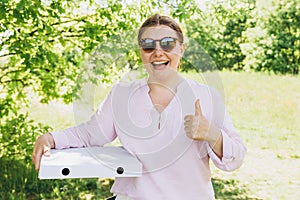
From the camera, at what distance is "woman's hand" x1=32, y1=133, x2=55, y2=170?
1.57 meters

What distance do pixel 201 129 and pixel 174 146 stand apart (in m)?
0.15

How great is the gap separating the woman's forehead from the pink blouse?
151mm

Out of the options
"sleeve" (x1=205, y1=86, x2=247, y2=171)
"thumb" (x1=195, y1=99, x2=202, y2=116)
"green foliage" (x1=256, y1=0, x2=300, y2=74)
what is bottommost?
"green foliage" (x1=256, y1=0, x2=300, y2=74)

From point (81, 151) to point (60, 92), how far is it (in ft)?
7.03

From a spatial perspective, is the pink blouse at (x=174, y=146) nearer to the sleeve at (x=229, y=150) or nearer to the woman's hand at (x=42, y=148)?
the sleeve at (x=229, y=150)

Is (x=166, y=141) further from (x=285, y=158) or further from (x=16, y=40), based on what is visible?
(x=285, y=158)

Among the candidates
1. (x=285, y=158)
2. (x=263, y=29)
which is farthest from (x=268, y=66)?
(x=285, y=158)

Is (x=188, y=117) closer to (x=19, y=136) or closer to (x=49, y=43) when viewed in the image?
(x=49, y=43)

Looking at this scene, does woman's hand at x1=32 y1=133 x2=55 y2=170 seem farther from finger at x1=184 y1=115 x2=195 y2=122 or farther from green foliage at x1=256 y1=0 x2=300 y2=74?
green foliage at x1=256 y1=0 x2=300 y2=74

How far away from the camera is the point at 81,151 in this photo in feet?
5.26

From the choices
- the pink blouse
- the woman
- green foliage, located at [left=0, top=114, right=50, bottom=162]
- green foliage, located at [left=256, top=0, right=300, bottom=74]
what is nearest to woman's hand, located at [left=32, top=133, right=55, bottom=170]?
the woman

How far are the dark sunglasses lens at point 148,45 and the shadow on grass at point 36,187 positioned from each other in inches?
96.9

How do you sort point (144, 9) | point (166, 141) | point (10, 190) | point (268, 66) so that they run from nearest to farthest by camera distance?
1. point (166, 141)
2. point (144, 9)
3. point (10, 190)
4. point (268, 66)

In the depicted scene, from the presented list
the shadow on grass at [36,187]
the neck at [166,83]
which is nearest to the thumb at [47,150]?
the neck at [166,83]
